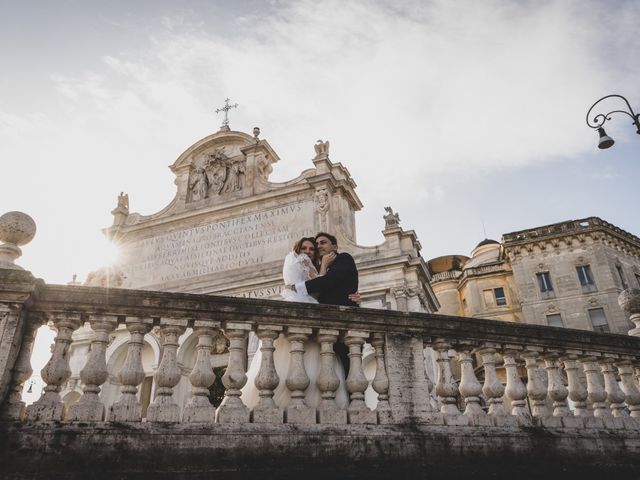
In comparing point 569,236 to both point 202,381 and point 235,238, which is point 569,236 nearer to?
point 235,238

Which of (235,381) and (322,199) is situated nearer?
(235,381)

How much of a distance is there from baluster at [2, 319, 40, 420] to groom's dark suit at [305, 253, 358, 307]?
2.43 meters

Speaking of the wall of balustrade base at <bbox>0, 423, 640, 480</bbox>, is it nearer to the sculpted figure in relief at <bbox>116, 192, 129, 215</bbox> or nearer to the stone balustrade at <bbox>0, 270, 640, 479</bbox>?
the stone balustrade at <bbox>0, 270, 640, 479</bbox>

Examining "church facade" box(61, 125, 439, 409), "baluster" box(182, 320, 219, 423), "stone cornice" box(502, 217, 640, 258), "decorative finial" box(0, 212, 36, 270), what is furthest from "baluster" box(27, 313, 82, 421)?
"stone cornice" box(502, 217, 640, 258)

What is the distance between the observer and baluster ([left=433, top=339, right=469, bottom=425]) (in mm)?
4273

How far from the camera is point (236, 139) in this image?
22.5m

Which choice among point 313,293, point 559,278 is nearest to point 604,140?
point 313,293

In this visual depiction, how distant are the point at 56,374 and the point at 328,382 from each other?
6.99 ft

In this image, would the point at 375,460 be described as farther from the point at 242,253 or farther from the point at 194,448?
the point at 242,253

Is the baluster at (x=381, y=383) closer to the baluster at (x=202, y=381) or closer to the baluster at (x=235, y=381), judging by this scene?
the baluster at (x=235, y=381)

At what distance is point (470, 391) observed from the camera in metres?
4.51

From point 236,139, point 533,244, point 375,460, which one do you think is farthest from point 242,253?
point 533,244

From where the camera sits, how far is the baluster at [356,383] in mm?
4066

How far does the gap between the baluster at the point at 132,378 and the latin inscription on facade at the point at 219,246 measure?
47.6 ft
